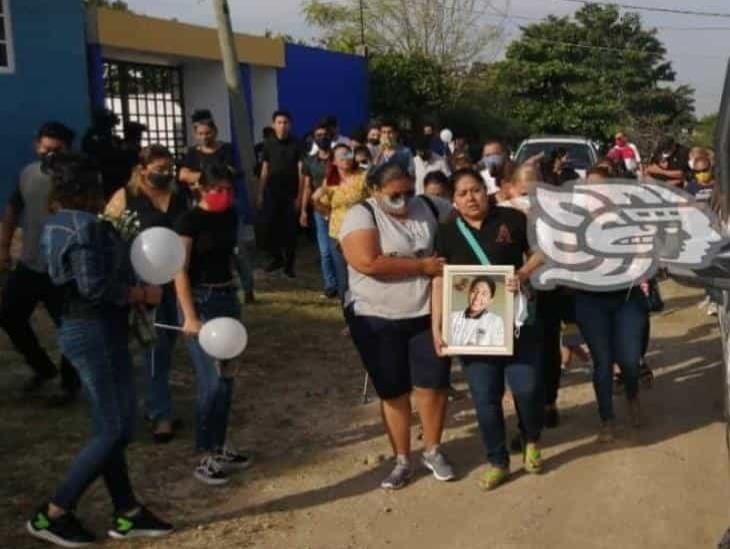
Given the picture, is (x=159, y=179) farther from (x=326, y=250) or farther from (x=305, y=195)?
(x=305, y=195)

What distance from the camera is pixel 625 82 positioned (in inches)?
1865

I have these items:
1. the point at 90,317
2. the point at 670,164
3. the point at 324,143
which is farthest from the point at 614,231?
the point at 670,164

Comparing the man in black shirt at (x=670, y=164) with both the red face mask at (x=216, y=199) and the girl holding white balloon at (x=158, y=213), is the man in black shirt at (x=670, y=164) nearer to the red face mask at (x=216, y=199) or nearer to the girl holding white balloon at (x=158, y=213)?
the girl holding white balloon at (x=158, y=213)

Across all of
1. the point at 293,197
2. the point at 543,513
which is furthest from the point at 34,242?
the point at 293,197

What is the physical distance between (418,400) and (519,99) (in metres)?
33.5

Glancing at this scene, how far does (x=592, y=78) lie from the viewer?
41.5 meters

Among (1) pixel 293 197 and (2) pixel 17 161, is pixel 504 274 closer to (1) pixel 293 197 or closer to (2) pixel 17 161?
(1) pixel 293 197

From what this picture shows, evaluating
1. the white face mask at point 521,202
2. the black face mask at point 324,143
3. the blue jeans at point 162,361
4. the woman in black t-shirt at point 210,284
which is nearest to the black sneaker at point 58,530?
the woman in black t-shirt at point 210,284

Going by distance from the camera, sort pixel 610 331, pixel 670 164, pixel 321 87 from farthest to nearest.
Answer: pixel 321 87 < pixel 670 164 < pixel 610 331

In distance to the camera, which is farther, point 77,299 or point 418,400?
point 418,400

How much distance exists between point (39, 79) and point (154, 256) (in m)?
9.30

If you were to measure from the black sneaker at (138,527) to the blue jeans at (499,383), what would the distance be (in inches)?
66.5

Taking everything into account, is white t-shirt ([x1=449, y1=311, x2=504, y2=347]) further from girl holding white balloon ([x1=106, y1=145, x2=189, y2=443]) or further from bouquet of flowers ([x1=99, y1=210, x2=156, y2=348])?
girl holding white balloon ([x1=106, y1=145, x2=189, y2=443])

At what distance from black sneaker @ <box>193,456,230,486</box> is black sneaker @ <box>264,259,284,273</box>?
6.80 metres
